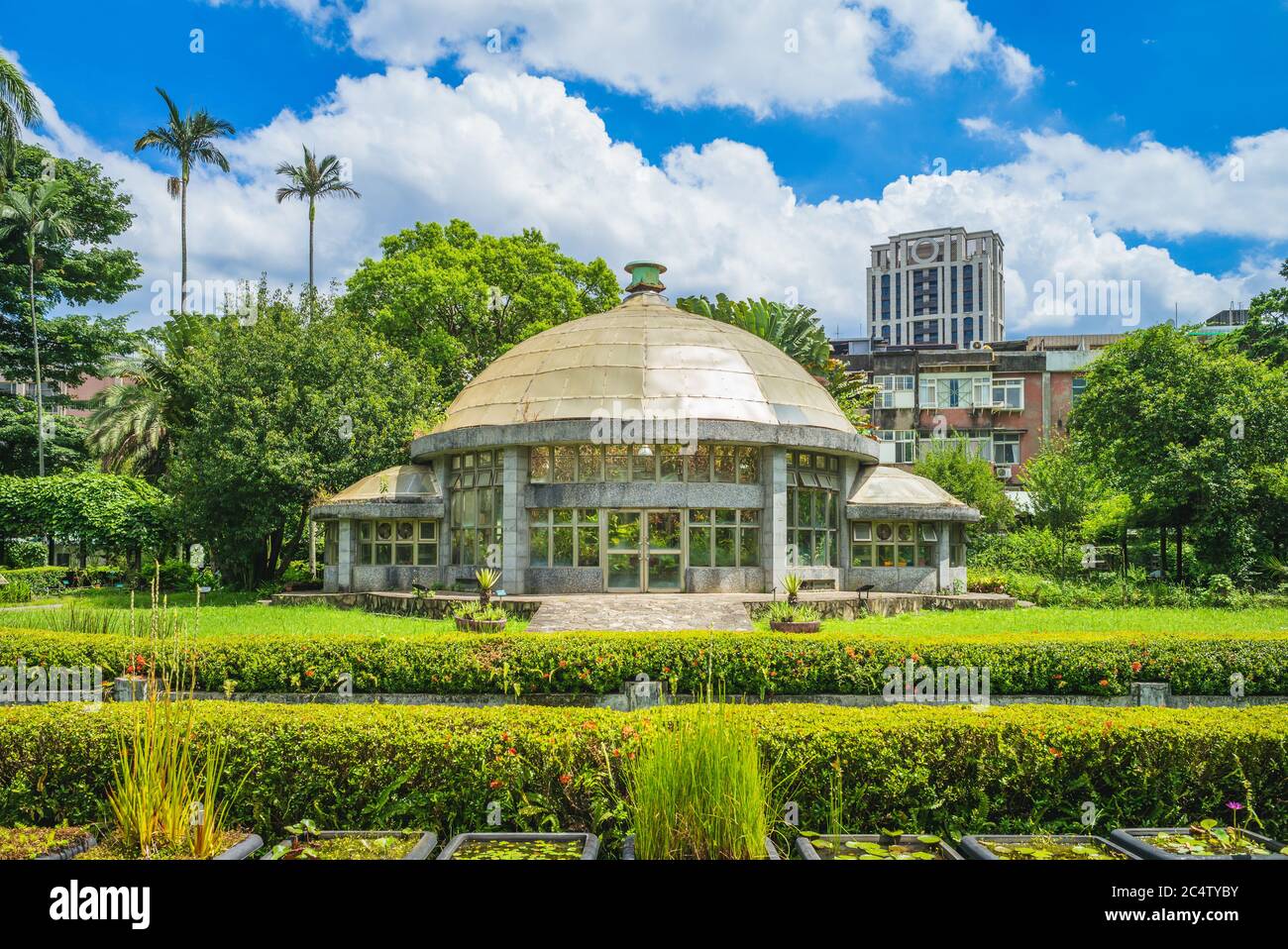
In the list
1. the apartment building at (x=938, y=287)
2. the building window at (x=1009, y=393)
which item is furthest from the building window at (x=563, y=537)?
the apartment building at (x=938, y=287)

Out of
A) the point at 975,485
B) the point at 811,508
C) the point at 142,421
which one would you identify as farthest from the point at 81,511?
the point at 975,485

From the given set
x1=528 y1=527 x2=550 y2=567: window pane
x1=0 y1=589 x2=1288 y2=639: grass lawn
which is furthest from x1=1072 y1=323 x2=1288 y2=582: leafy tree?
x1=528 y1=527 x2=550 y2=567: window pane

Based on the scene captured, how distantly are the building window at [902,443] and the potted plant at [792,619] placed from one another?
33740 mm

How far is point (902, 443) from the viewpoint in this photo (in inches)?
2002

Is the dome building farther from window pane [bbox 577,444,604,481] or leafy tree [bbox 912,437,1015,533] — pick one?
leafy tree [bbox 912,437,1015,533]

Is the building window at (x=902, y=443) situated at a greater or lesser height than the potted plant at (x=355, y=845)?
greater

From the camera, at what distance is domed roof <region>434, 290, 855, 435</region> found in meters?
24.6

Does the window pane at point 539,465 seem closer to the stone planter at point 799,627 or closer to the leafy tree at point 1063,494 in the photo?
the stone planter at point 799,627

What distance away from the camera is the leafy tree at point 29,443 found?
38.8m

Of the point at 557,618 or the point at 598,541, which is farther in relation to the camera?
the point at 598,541
